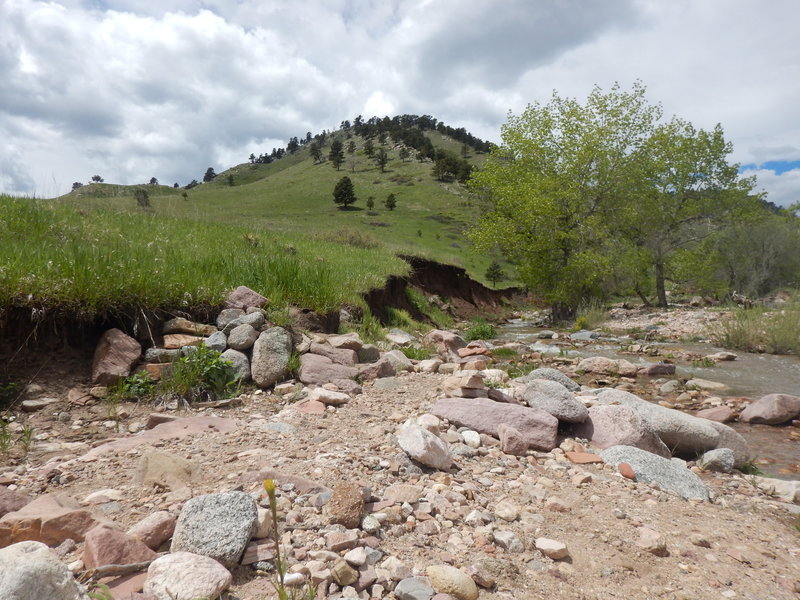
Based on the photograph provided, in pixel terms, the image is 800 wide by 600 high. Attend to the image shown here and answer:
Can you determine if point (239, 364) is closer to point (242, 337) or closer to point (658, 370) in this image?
point (242, 337)

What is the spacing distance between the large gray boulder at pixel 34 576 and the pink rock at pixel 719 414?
704cm

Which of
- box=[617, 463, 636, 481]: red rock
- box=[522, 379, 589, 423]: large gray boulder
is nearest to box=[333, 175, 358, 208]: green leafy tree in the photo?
box=[522, 379, 589, 423]: large gray boulder

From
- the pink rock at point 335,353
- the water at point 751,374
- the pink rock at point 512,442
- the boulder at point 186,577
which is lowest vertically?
the water at point 751,374

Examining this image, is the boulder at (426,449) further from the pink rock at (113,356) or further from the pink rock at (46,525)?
the pink rock at (113,356)

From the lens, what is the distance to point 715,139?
2489 centimetres

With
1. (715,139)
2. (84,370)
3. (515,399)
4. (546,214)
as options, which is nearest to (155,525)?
(84,370)

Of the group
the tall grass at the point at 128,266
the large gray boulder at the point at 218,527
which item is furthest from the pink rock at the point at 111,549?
the tall grass at the point at 128,266

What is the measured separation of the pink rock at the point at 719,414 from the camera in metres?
6.04

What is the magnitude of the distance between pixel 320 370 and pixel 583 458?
2.89m

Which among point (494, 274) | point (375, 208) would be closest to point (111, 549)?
point (494, 274)

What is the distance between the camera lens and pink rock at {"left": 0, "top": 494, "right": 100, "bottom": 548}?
1.84m

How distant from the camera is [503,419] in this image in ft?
13.3

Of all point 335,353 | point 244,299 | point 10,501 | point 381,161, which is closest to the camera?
point 10,501

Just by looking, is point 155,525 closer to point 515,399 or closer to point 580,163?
point 515,399
